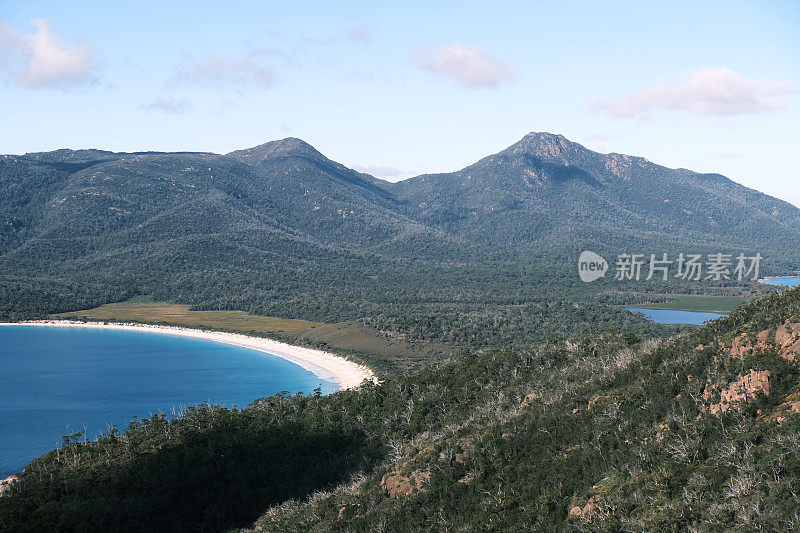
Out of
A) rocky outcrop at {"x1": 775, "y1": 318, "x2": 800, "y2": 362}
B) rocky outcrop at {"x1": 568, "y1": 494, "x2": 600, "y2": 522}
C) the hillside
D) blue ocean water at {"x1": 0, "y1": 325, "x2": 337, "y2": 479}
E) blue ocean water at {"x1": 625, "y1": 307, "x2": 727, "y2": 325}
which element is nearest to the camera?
the hillside

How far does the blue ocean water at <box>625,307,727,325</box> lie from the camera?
140 m

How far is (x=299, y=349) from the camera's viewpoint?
119 m

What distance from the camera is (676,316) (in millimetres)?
150875

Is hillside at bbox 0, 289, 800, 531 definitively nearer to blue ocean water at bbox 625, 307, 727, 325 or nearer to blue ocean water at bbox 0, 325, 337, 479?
blue ocean water at bbox 0, 325, 337, 479

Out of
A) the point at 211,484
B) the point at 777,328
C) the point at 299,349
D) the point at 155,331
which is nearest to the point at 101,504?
the point at 211,484

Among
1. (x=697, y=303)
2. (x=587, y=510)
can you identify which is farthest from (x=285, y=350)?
(x=697, y=303)

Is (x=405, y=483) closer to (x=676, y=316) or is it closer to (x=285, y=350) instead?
(x=285, y=350)

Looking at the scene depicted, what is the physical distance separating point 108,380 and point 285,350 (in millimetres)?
30105

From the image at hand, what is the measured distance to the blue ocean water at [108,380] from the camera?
249 feet

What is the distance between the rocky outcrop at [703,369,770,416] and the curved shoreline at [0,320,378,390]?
4687 cm

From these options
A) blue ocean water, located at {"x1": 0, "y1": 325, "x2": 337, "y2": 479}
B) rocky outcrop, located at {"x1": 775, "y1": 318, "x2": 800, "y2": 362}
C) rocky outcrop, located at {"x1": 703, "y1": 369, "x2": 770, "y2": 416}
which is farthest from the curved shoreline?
rocky outcrop, located at {"x1": 775, "y1": 318, "x2": 800, "y2": 362}

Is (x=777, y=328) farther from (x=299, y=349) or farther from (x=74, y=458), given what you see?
(x=299, y=349)

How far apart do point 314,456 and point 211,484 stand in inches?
291

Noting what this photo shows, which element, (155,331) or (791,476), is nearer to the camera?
(791,476)
